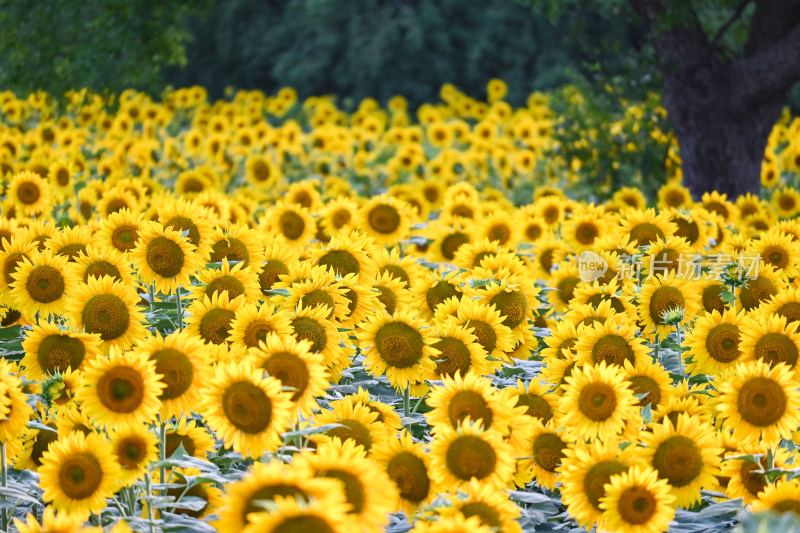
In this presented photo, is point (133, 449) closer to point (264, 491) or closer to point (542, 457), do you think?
point (264, 491)

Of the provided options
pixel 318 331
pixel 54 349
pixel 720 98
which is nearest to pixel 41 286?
pixel 54 349

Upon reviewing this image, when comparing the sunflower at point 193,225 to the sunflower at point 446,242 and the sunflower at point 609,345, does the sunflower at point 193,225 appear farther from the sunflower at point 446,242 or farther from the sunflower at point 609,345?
the sunflower at point 446,242

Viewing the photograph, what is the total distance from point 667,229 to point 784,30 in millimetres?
4677

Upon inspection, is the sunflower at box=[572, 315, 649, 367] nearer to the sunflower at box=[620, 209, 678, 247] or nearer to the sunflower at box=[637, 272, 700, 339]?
the sunflower at box=[637, 272, 700, 339]

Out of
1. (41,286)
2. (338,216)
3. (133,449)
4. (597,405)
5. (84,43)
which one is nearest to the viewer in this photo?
(133,449)

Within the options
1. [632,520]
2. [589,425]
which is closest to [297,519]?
[632,520]

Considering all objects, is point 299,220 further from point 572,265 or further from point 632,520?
point 632,520

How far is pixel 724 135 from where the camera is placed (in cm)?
856

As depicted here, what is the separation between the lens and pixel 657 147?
32.3 feet

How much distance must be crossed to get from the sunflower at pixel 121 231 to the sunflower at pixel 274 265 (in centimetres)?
58

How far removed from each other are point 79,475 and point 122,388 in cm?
26

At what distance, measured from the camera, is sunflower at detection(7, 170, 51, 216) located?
6.05 metres

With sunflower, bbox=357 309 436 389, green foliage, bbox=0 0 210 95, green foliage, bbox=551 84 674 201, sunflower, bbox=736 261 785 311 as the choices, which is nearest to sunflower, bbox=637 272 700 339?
sunflower, bbox=736 261 785 311

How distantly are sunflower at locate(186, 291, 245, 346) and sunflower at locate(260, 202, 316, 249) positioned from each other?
6.71ft
